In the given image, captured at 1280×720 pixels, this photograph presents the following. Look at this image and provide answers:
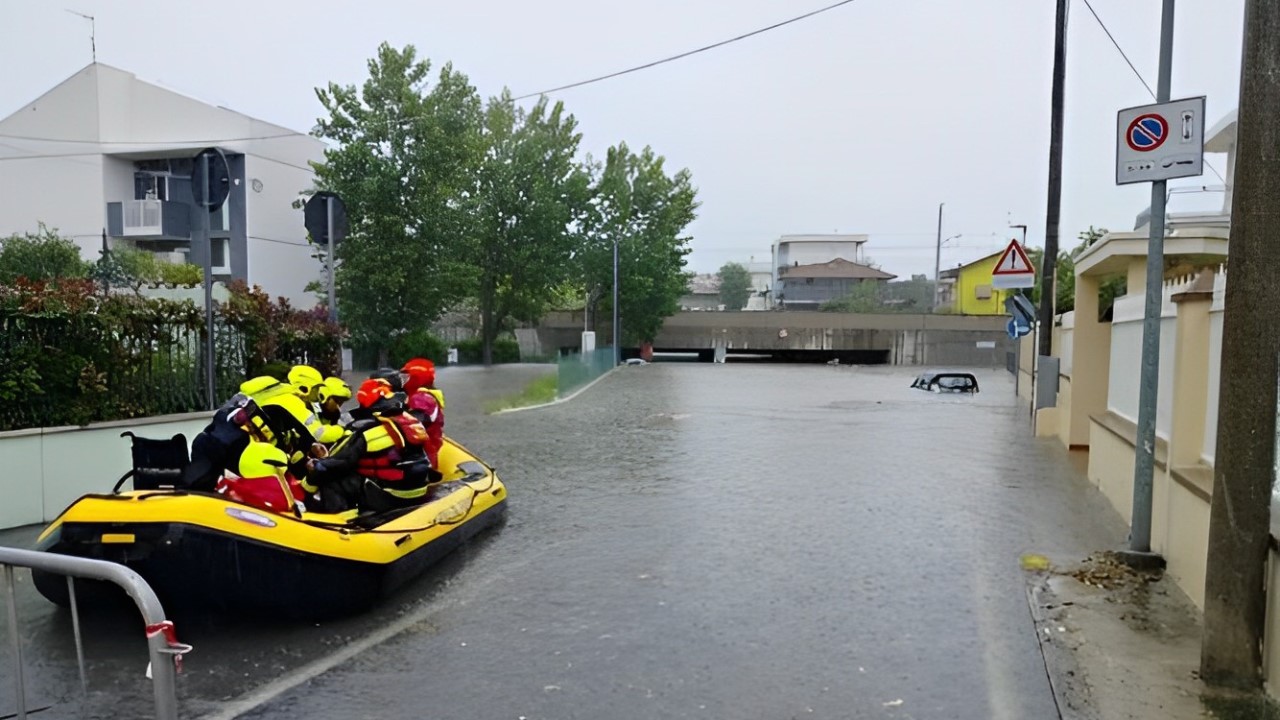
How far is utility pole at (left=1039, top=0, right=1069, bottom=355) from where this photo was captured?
16688 millimetres

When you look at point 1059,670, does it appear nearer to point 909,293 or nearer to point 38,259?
point 38,259

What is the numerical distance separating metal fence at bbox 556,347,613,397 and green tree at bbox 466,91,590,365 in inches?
250

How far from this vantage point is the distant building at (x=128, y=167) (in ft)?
113

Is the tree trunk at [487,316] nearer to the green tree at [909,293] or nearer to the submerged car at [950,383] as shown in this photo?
the submerged car at [950,383]

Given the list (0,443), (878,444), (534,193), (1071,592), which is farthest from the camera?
(534,193)

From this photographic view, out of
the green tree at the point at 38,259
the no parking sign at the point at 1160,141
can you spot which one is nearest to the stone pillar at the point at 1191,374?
the no parking sign at the point at 1160,141

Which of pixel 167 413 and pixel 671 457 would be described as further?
pixel 671 457

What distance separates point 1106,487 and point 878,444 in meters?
5.13

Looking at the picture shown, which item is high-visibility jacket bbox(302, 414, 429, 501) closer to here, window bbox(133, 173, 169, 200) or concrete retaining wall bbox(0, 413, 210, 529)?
concrete retaining wall bbox(0, 413, 210, 529)

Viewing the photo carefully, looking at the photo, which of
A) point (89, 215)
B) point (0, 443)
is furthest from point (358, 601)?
point (89, 215)

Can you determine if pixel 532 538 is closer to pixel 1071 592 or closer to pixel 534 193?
pixel 1071 592

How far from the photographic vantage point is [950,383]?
1163 inches

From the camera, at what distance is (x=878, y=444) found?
14.8 metres

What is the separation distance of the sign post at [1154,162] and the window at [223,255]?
34043 mm
